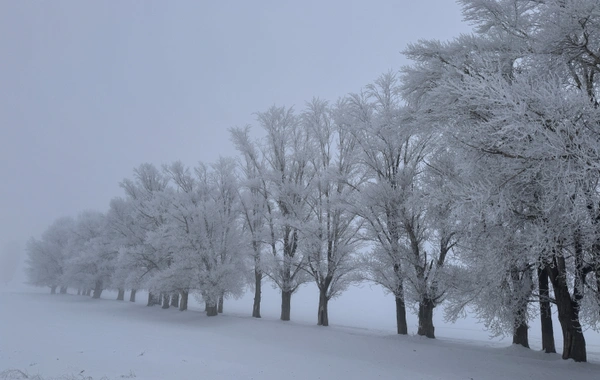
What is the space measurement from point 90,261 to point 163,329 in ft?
77.9

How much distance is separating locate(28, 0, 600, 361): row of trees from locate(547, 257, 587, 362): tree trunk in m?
0.04

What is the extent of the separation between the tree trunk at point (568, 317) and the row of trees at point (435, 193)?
44mm

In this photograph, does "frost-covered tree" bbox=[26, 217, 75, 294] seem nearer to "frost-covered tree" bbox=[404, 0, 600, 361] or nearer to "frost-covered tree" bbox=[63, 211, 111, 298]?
"frost-covered tree" bbox=[63, 211, 111, 298]

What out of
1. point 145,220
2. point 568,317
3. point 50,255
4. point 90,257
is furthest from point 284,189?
point 50,255

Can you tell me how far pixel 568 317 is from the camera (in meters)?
11.1

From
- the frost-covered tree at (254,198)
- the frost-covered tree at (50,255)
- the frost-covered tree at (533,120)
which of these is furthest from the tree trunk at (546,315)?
the frost-covered tree at (50,255)

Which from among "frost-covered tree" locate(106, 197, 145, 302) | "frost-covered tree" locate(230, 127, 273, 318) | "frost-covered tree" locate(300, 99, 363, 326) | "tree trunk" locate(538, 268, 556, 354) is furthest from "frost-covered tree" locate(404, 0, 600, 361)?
"frost-covered tree" locate(106, 197, 145, 302)

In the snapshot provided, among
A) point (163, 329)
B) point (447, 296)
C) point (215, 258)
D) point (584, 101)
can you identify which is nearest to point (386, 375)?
point (447, 296)

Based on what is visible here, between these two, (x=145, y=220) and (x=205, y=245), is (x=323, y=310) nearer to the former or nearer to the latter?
(x=205, y=245)

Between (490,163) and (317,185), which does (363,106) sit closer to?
(317,185)

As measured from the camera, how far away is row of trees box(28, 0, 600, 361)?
808 centimetres

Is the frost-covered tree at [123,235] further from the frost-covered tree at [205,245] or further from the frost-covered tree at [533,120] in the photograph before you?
the frost-covered tree at [533,120]

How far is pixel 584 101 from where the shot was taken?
7.50m

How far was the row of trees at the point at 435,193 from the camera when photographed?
26.5 feet
